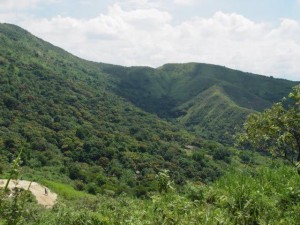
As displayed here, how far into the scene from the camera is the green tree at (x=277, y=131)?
1808 cm

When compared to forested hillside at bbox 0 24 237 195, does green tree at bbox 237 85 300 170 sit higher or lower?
higher

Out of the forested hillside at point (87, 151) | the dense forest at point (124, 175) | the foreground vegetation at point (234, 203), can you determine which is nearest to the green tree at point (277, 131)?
the dense forest at point (124, 175)

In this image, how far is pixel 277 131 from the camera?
20.6 metres

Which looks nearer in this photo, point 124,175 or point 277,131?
point 277,131

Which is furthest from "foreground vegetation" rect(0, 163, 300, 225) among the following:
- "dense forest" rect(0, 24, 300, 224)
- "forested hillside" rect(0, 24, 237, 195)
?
"forested hillside" rect(0, 24, 237, 195)

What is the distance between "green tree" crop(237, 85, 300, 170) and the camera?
1808 centimetres

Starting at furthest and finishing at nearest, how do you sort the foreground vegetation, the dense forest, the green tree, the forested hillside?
the forested hillside → the green tree → the dense forest → the foreground vegetation

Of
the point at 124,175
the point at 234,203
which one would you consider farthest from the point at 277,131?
the point at 124,175

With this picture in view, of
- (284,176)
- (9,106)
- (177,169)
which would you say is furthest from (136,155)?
(284,176)

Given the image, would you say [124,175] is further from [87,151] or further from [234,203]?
[234,203]

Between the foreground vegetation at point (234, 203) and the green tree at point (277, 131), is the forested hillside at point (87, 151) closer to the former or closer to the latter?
the green tree at point (277, 131)

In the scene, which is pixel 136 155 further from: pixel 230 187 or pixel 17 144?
pixel 230 187

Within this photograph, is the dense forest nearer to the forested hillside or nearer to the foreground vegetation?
the foreground vegetation

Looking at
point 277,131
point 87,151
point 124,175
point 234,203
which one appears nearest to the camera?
point 234,203
